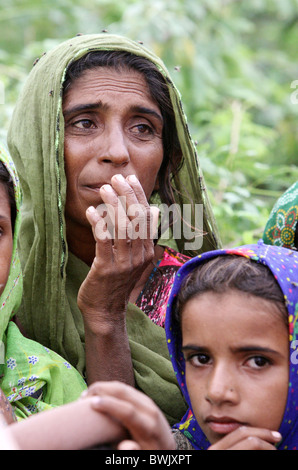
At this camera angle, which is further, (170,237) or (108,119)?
(170,237)

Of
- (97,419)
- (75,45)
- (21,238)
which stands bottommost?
(97,419)

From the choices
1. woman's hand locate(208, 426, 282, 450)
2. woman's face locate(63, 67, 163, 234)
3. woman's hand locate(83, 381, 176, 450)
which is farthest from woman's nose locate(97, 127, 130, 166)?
woman's hand locate(83, 381, 176, 450)

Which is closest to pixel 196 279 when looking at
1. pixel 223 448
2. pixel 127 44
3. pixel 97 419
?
pixel 223 448

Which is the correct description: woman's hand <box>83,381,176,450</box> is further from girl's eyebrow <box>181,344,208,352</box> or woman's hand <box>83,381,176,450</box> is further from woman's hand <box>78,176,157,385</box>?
woman's hand <box>78,176,157,385</box>

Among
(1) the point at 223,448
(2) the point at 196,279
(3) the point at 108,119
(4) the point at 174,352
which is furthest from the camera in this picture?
(3) the point at 108,119

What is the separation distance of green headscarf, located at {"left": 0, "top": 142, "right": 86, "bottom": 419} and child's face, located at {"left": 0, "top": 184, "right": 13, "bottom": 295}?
9cm

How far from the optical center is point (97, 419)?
4.76ft

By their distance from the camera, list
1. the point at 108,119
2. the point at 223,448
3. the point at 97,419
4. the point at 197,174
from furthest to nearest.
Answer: the point at 197,174 → the point at 108,119 → the point at 223,448 → the point at 97,419

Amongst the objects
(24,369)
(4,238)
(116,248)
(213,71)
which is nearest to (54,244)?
(116,248)

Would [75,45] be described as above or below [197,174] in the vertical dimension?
above

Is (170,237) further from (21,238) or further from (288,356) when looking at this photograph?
A: (288,356)

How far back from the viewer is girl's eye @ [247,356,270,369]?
2039 mm

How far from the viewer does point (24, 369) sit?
2412mm

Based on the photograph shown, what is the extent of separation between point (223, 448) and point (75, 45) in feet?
6.19
